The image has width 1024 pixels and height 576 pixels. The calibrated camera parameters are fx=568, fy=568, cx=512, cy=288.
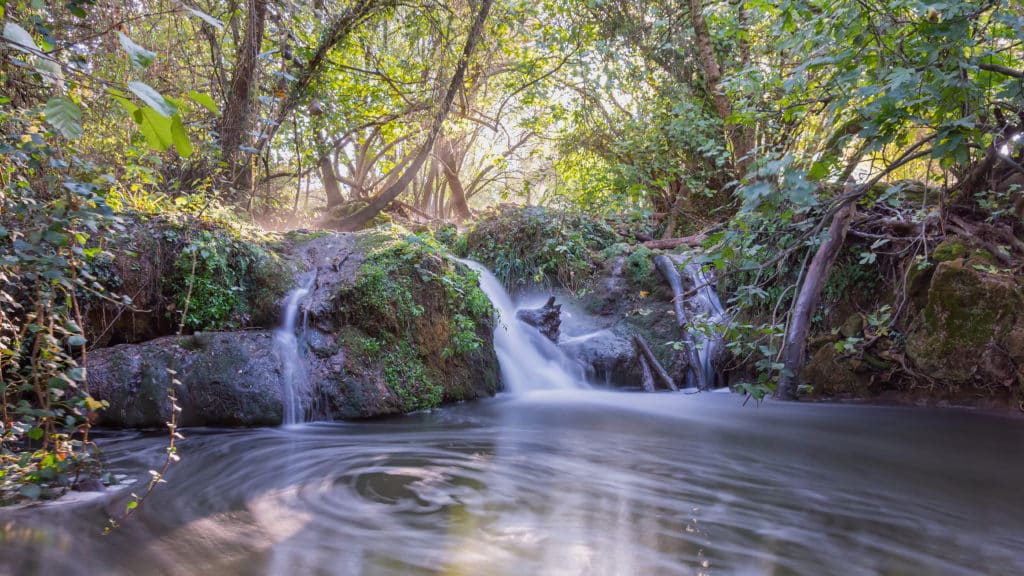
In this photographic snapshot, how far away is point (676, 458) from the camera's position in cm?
464

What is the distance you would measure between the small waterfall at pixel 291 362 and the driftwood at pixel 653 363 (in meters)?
4.80

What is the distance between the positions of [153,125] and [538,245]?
9.36m

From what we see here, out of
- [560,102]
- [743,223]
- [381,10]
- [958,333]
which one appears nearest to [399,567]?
[743,223]

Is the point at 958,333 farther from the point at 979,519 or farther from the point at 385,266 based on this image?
the point at 385,266

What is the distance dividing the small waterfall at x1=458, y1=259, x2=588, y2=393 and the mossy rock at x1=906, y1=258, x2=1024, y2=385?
4.11 metres

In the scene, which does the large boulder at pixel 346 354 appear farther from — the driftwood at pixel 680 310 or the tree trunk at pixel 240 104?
the driftwood at pixel 680 310

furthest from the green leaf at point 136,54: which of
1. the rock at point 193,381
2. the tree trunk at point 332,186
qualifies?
the tree trunk at point 332,186

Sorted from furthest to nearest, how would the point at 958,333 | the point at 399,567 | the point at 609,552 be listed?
the point at 958,333
the point at 609,552
the point at 399,567

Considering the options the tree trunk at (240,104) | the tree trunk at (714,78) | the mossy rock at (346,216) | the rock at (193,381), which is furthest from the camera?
the mossy rock at (346,216)

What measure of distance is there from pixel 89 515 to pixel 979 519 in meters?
4.87

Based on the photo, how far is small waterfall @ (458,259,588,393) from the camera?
786 cm

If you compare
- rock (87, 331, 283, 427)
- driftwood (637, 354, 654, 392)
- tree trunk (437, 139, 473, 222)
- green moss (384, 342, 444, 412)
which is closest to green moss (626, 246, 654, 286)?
driftwood (637, 354, 654, 392)

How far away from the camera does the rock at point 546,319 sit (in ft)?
28.3

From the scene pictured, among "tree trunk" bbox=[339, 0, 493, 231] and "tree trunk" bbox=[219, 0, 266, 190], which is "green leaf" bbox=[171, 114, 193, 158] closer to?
"tree trunk" bbox=[219, 0, 266, 190]
